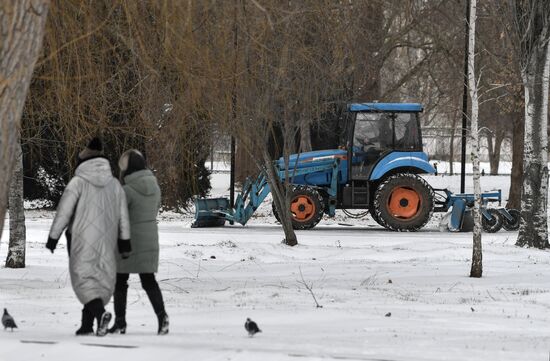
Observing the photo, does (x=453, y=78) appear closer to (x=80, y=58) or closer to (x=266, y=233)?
(x=266, y=233)

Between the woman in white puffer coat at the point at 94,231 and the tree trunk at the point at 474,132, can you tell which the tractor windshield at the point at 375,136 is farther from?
the woman in white puffer coat at the point at 94,231

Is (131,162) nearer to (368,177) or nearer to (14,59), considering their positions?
(14,59)

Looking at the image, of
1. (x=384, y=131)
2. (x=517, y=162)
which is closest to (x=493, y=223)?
(x=384, y=131)

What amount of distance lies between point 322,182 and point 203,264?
7.55 metres

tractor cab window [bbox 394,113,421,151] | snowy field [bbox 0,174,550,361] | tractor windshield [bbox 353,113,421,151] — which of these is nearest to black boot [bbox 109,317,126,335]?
snowy field [bbox 0,174,550,361]

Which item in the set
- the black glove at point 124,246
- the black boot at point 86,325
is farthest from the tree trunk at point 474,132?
the black boot at point 86,325

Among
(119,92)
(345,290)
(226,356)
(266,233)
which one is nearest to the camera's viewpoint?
(226,356)

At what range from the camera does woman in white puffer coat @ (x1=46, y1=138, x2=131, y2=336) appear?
7066 mm

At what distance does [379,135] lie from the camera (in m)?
21.4

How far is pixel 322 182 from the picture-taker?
21750 millimetres

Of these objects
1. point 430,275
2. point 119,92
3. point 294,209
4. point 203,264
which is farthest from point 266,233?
point 119,92

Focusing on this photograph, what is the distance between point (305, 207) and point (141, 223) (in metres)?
13.9

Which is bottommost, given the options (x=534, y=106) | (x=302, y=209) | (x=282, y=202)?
(x=302, y=209)

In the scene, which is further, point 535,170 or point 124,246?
point 535,170
